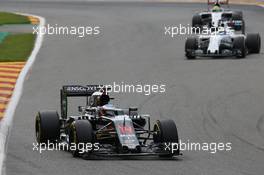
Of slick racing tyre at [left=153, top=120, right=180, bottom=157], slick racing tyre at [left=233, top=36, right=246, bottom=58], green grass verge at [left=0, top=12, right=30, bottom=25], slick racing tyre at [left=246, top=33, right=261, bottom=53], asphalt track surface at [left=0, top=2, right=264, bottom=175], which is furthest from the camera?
green grass verge at [left=0, top=12, right=30, bottom=25]

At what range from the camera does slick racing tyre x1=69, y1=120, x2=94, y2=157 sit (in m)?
16.0

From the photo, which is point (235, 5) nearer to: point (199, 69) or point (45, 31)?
point (45, 31)

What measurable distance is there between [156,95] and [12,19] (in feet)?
66.6

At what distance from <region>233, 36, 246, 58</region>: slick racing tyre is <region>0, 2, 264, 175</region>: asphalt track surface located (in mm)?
459

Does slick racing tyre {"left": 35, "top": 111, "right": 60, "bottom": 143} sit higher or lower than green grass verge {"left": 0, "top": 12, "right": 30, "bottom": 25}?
lower

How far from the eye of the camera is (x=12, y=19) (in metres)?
43.4

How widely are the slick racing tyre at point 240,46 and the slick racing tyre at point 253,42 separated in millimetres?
1313

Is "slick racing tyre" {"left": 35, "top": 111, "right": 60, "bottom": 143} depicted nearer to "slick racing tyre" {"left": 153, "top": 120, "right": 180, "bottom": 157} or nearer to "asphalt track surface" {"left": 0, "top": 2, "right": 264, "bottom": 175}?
"asphalt track surface" {"left": 0, "top": 2, "right": 264, "bottom": 175}

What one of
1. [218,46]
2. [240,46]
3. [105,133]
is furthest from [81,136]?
[240,46]

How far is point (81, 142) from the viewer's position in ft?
52.5

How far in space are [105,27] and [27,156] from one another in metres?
24.1

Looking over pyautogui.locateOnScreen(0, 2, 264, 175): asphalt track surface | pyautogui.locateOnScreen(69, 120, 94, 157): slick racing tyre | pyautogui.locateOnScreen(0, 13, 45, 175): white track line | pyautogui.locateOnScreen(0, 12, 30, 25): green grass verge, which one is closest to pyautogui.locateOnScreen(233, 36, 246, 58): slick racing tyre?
pyautogui.locateOnScreen(0, 2, 264, 175): asphalt track surface

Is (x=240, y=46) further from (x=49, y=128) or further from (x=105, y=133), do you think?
(x=105, y=133)

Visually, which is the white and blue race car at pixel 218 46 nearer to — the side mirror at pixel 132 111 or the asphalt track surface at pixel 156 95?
the asphalt track surface at pixel 156 95
